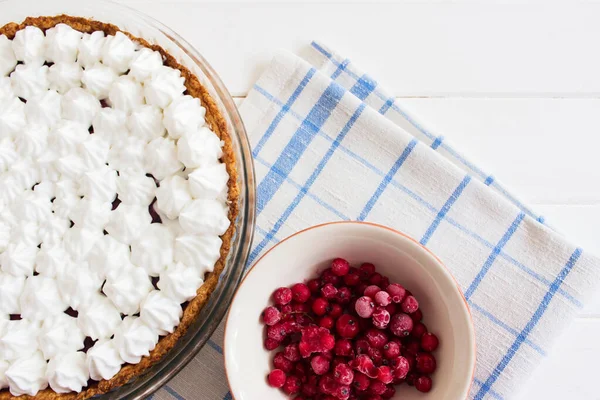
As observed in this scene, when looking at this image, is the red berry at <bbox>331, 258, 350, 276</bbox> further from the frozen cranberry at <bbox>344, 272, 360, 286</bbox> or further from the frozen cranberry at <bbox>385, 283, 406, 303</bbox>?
the frozen cranberry at <bbox>385, 283, 406, 303</bbox>

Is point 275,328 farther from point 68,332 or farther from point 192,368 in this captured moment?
point 68,332

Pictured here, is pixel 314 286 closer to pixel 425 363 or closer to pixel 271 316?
pixel 271 316

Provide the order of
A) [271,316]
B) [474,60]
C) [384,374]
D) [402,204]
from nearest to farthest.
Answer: [384,374]
[271,316]
[402,204]
[474,60]

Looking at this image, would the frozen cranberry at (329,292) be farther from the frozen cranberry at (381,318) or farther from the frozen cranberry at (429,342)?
the frozen cranberry at (429,342)

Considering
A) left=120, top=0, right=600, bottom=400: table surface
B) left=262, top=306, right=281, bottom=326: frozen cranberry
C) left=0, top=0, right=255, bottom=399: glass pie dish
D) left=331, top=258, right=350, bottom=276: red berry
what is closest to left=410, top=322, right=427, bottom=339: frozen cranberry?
left=331, top=258, right=350, bottom=276: red berry

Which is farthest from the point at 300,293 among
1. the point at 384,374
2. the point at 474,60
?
the point at 474,60

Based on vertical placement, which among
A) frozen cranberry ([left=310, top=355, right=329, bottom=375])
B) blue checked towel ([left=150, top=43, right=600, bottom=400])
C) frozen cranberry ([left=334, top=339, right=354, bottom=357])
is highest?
blue checked towel ([left=150, top=43, right=600, bottom=400])

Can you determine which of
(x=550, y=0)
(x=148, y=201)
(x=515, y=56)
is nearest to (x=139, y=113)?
(x=148, y=201)
